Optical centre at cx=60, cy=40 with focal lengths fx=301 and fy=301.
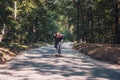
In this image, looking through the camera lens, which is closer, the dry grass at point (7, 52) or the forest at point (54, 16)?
the dry grass at point (7, 52)

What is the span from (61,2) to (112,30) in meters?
15.2

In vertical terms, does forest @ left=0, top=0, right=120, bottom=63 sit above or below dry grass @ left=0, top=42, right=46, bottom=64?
above

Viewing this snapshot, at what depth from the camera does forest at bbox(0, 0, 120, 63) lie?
100ft

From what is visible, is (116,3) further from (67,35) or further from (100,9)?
(67,35)

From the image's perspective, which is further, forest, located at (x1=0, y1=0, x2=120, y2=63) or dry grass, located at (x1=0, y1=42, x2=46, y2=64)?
forest, located at (x1=0, y1=0, x2=120, y2=63)

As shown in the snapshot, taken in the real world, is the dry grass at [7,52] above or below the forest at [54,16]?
below

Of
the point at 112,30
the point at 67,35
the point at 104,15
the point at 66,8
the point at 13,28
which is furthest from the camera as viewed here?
the point at 67,35

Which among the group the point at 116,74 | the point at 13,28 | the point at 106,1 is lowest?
the point at 116,74

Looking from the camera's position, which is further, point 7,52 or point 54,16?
point 54,16

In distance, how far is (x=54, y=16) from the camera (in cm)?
7506

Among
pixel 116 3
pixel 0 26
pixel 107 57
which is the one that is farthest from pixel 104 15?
pixel 107 57

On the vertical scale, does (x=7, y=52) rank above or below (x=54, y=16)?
below

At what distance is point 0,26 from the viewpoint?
2980 cm

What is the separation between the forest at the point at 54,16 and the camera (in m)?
30.6
